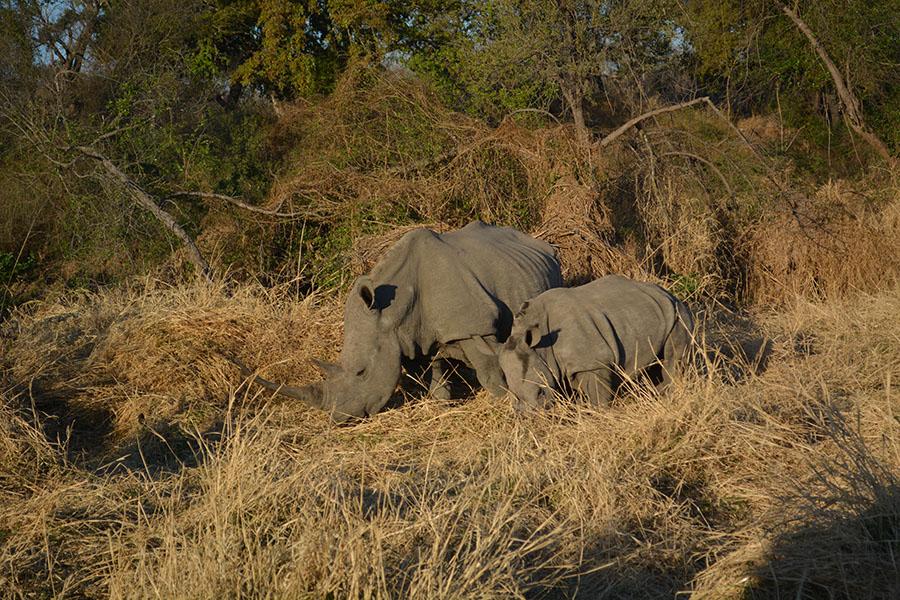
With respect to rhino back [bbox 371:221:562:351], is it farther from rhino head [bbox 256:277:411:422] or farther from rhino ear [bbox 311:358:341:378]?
rhino ear [bbox 311:358:341:378]

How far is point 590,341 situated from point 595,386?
0.30m

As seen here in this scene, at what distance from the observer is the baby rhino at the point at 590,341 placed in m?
6.29

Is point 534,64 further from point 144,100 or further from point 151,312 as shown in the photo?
point 151,312

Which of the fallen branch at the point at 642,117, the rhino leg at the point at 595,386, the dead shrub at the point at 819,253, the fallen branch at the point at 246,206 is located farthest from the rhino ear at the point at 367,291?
the dead shrub at the point at 819,253

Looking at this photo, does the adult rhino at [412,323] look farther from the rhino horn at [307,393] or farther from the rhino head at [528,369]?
the rhino head at [528,369]

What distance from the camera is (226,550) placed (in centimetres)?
391

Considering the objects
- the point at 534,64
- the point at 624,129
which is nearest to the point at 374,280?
the point at 624,129

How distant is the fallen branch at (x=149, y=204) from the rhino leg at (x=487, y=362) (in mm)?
4282

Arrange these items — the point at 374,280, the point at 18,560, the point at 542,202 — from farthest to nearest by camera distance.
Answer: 1. the point at 542,202
2. the point at 374,280
3. the point at 18,560

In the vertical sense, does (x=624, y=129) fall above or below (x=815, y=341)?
above

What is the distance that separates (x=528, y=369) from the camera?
627cm

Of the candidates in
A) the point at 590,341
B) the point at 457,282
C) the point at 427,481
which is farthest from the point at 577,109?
the point at 427,481

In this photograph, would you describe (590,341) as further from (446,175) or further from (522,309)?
(446,175)

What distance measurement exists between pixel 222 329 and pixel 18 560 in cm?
344
